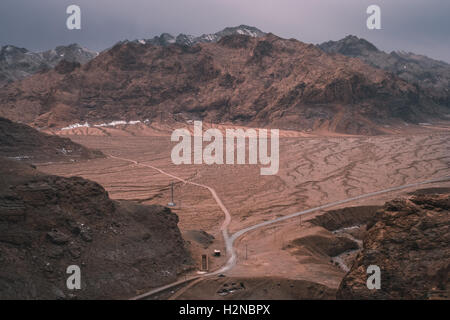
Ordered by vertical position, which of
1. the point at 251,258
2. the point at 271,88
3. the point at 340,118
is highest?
the point at 271,88

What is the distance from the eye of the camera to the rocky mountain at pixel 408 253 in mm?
15203

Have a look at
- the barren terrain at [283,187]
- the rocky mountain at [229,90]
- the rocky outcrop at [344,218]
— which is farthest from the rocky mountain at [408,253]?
the rocky mountain at [229,90]

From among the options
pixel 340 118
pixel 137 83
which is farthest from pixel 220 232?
pixel 137 83

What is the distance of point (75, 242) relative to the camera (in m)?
19.9

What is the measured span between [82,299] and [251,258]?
33.7 feet

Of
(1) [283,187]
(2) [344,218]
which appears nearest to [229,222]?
(2) [344,218]

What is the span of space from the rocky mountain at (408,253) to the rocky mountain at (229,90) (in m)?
76.6

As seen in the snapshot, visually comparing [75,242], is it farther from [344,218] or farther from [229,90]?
[229,90]

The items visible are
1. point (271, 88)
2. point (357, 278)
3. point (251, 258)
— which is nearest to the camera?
point (357, 278)

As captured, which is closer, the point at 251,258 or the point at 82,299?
the point at 82,299

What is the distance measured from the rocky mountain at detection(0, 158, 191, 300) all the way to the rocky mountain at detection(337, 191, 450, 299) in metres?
9.56

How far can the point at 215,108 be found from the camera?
11250 centimetres

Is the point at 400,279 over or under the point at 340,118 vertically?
under

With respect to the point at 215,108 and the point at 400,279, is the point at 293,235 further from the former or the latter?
the point at 215,108
